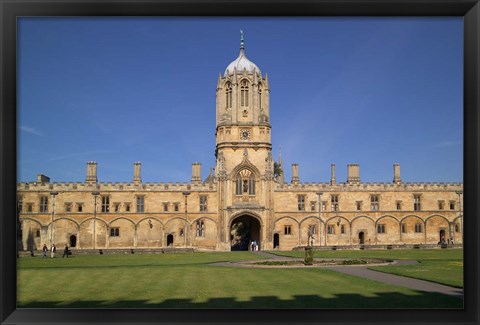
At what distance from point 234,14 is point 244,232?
6412 cm

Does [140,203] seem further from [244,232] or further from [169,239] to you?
[244,232]

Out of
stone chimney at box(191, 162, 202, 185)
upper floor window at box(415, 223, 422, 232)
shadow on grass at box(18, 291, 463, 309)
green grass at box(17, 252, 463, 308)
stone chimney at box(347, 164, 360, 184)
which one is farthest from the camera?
stone chimney at box(347, 164, 360, 184)

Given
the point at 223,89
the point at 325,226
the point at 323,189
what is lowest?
the point at 325,226

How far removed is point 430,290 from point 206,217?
136 feet

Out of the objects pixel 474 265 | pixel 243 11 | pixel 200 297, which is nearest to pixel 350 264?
pixel 200 297

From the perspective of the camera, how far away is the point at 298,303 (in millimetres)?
13055

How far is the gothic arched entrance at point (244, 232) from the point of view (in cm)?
5759

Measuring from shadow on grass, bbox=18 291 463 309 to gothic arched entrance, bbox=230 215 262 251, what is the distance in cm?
4170

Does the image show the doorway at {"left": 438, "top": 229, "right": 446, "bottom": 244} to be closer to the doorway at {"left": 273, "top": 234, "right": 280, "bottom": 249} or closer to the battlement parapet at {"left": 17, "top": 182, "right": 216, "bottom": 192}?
the doorway at {"left": 273, "top": 234, "right": 280, "bottom": 249}

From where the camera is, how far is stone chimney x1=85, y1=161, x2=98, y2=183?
56.4m

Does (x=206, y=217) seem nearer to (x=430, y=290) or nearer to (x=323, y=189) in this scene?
(x=323, y=189)

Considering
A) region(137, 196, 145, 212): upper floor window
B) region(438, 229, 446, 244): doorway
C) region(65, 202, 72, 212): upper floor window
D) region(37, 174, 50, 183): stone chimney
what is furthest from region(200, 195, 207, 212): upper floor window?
region(438, 229, 446, 244): doorway

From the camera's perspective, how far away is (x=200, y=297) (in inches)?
566

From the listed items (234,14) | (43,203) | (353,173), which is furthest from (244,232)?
(234,14)
